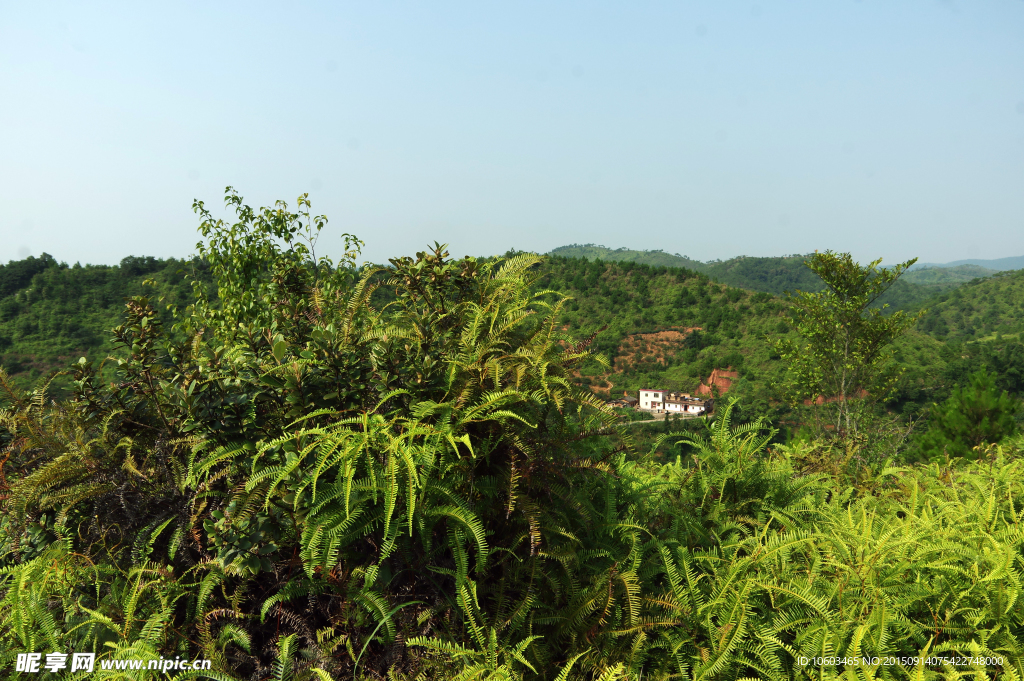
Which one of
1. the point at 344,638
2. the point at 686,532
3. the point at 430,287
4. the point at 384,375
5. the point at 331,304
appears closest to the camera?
the point at 344,638

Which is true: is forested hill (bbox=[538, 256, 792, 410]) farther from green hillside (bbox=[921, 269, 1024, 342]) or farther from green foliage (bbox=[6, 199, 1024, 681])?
green hillside (bbox=[921, 269, 1024, 342])

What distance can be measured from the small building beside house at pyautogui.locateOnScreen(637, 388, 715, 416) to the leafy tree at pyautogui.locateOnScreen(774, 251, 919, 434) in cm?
2357

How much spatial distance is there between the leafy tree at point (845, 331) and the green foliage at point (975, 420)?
4.79 m

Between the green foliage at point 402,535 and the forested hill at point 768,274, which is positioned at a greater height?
the forested hill at point 768,274

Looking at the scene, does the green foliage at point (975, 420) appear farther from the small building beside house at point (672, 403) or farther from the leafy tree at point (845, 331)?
the small building beside house at point (672, 403)

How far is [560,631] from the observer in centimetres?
204

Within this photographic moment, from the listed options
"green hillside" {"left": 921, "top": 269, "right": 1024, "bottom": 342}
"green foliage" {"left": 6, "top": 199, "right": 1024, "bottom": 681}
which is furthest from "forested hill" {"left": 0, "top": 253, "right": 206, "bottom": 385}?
"green hillside" {"left": 921, "top": 269, "right": 1024, "bottom": 342}

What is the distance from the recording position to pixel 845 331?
16453 millimetres

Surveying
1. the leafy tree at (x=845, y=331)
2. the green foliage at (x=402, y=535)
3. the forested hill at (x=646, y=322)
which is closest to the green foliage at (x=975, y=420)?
the leafy tree at (x=845, y=331)

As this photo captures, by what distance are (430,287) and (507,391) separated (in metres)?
0.63

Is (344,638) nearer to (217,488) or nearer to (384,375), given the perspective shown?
(217,488)

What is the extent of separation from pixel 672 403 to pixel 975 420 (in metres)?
34.0

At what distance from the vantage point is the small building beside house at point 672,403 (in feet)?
140

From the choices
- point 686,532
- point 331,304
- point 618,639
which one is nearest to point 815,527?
point 686,532
